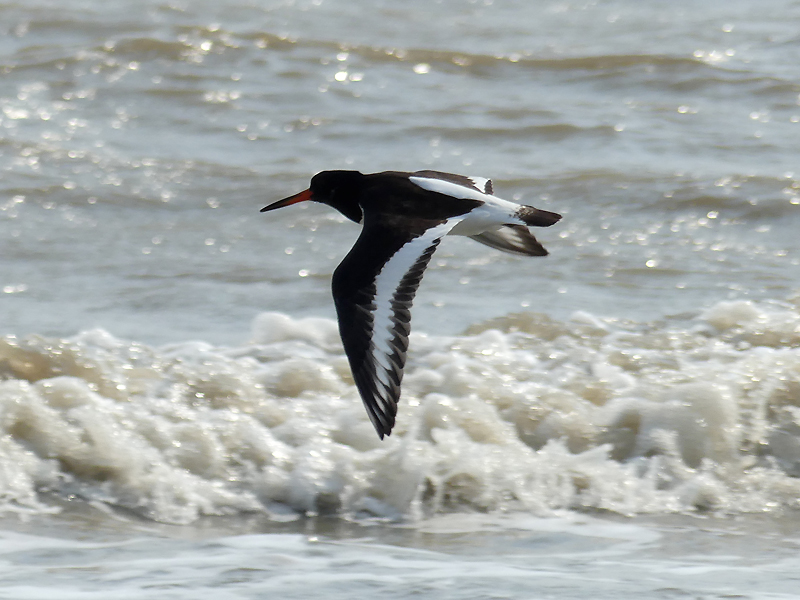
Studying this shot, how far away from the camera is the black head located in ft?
16.4

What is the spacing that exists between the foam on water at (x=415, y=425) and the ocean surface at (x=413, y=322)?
2 centimetres

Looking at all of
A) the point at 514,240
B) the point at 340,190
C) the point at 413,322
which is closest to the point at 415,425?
the point at 514,240

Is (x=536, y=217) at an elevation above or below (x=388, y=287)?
above

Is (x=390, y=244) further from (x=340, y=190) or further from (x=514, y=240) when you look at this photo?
(x=514, y=240)

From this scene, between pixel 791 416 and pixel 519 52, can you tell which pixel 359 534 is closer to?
pixel 791 416

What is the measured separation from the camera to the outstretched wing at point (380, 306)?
405 centimetres

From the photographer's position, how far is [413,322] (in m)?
6.34

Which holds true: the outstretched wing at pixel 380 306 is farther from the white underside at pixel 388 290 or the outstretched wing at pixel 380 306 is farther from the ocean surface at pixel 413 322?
the ocean surface at pixel 413 322

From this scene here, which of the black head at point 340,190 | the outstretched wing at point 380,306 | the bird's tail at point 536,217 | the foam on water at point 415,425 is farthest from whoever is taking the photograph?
the black head at point 340,190

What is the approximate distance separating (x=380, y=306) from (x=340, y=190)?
0.94m

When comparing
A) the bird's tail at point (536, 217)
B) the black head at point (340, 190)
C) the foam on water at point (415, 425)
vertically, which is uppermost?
the black head at point (340, 190)

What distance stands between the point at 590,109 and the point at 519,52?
1672 millimetres

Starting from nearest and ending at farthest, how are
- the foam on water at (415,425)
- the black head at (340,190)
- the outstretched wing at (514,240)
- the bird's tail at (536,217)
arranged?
1. the bird's tail at (536,217)
2. the foam on water at (415,425)
3. the black head at (340,190)
4. the outstretched wing at (514,240)

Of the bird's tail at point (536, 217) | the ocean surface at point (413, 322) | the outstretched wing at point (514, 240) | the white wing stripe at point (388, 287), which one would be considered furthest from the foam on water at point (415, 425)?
the bird's tail at point (536, 217)
